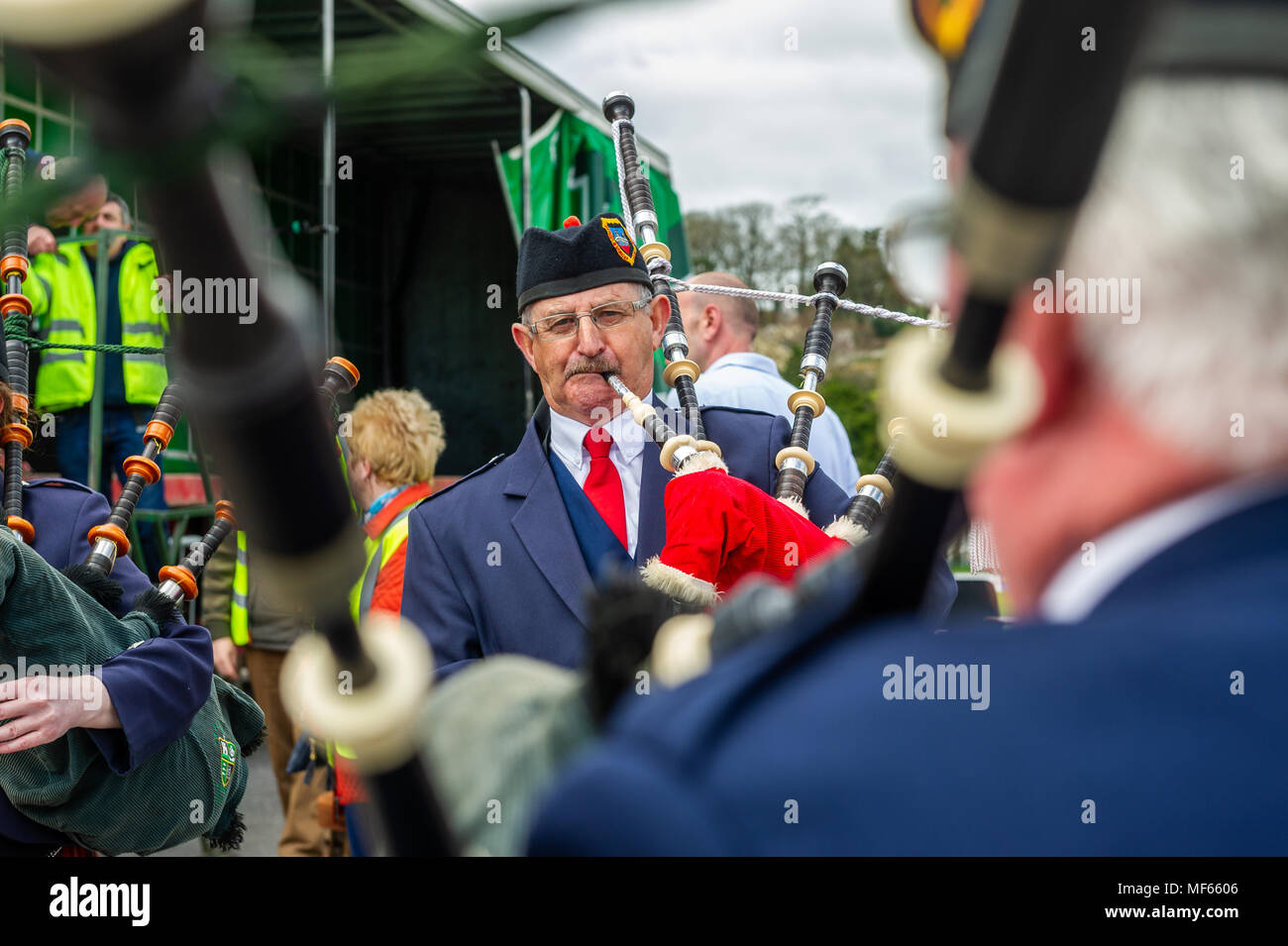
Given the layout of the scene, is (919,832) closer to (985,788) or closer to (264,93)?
(985,788)

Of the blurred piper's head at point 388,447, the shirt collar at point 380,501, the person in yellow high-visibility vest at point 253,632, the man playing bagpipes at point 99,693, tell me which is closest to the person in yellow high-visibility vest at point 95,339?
the person in yellow high-visibility vest at point 253,632

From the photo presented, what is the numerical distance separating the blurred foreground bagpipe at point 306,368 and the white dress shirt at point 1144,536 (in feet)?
0.31

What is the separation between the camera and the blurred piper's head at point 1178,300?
61cm

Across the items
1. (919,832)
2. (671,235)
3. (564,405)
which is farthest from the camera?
(671,235)

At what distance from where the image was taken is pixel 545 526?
261cm

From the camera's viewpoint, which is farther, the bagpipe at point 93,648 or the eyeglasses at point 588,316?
the eyeglasses at point 588,316

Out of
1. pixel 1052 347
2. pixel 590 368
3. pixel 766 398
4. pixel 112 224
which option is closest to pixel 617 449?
pixel 590 368

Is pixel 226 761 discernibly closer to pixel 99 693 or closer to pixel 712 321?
pixel 99 693

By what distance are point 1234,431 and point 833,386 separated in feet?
30.3

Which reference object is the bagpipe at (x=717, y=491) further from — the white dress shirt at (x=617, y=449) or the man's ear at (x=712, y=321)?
the man's ear at (x=712, y=321)

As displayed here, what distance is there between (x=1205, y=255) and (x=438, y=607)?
81.0 inches

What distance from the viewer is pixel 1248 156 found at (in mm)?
604

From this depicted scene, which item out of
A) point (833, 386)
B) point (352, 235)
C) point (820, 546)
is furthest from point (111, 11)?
point (352, 235)

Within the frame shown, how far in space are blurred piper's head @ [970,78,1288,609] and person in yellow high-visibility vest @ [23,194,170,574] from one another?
5.01 meters
